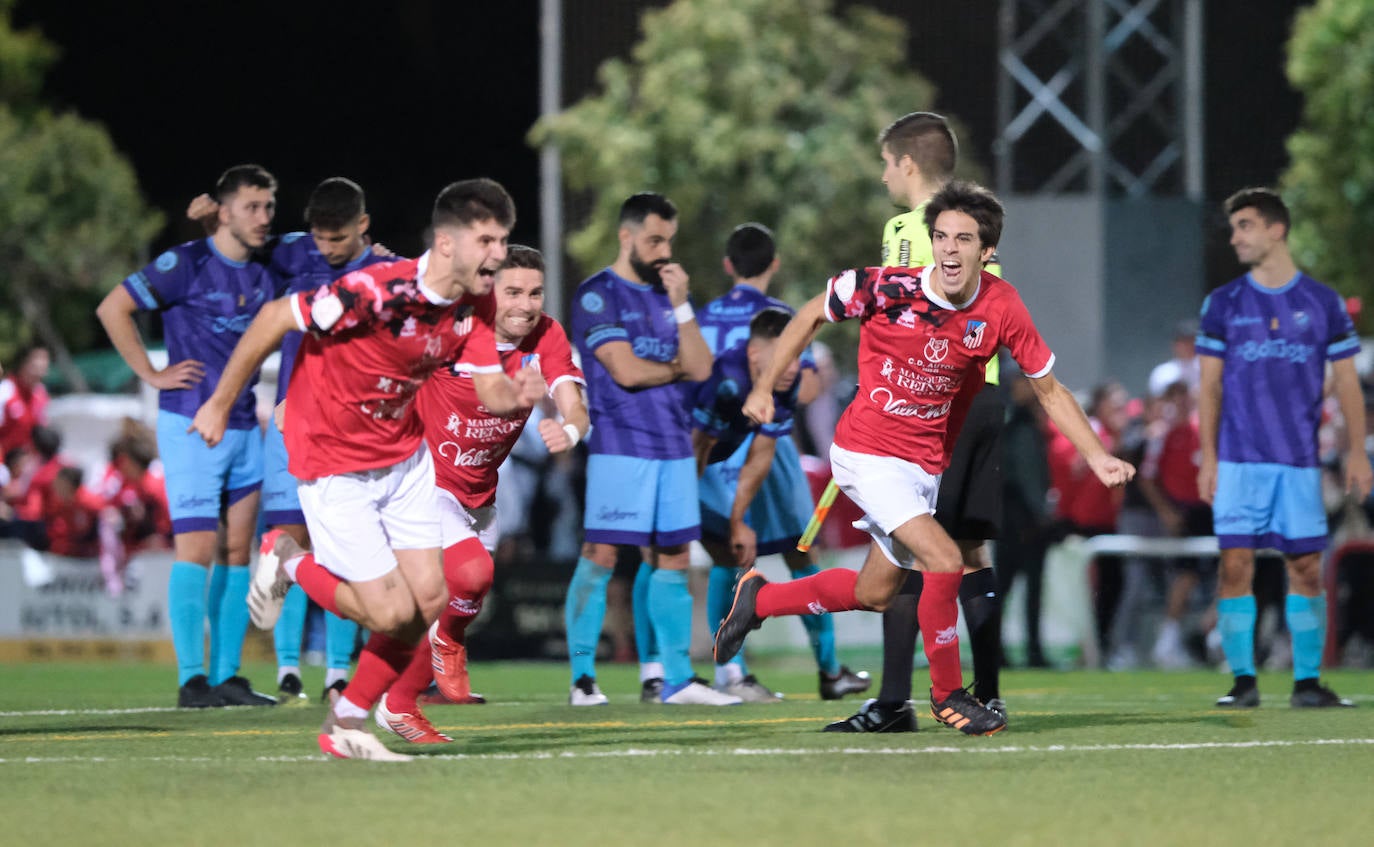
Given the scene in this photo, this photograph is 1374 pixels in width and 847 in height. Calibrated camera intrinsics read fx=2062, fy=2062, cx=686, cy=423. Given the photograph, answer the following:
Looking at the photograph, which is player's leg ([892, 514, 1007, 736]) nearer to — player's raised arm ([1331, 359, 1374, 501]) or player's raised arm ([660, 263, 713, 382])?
player's raised arm ([660, 263, 713, 382])

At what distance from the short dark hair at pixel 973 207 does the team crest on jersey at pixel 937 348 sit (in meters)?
0.41

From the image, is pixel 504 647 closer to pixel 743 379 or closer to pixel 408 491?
pixel 743 379

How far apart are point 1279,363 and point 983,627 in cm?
Answer: 289

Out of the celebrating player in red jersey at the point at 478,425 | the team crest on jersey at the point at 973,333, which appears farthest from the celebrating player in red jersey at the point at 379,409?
the team crest on jersey at the point at 973,333

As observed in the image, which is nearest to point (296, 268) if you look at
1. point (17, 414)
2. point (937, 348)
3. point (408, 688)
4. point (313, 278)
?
point (313, 278)

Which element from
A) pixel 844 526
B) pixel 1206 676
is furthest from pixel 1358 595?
pixel 844 526

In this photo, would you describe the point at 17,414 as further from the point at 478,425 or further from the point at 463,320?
the point at 463,320

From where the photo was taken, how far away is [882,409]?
300 inches

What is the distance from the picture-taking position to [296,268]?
34.2ft

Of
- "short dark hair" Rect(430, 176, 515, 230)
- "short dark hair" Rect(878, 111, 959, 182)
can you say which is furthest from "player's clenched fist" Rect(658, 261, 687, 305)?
"short dark hair" Rect(430, 176, 515, 230)

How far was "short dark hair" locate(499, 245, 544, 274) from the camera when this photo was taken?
8898 mm

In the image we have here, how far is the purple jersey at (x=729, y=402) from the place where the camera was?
10.9 meters

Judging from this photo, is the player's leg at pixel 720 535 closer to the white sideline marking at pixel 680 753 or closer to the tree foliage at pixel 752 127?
the white sideline marking at pixel 680 753

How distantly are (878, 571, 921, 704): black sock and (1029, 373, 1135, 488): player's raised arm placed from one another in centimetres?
89
